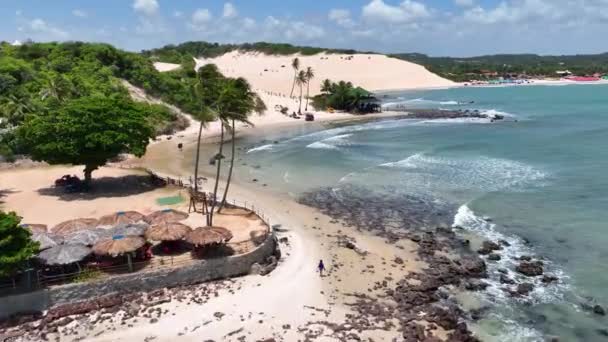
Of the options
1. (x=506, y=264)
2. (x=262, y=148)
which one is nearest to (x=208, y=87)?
(x=506, y=264)

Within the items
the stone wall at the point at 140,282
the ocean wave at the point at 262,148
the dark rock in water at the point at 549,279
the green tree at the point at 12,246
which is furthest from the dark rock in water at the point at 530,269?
the ocean wave at the point at 262,148

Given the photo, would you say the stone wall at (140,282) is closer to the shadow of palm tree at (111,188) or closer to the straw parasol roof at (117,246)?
the straw parasol roof at (117,246)

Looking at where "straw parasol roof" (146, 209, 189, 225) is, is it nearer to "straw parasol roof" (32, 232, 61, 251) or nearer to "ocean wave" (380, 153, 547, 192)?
"straw parasol roof" (32, 232, 61, 251)

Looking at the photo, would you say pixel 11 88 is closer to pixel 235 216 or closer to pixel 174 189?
pixel 174 189

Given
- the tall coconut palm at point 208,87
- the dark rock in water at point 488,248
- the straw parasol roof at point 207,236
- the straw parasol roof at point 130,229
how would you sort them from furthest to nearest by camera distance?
the tall coconut palm at point 208,87 < the dark rock in water at point 488,248 < the straw parasol roof at point 130,229 < the straw parasol roof at point 207,236

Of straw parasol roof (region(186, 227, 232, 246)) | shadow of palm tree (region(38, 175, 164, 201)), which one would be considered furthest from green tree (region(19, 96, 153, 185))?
straw parasol roof (region(186, 227, 232, 246))

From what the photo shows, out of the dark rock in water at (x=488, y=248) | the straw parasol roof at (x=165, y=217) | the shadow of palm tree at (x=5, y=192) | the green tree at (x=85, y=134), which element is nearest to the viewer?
the straw parasol roof at (x=165, y=217)

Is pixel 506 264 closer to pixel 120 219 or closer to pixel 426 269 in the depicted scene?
pixel 426 269
